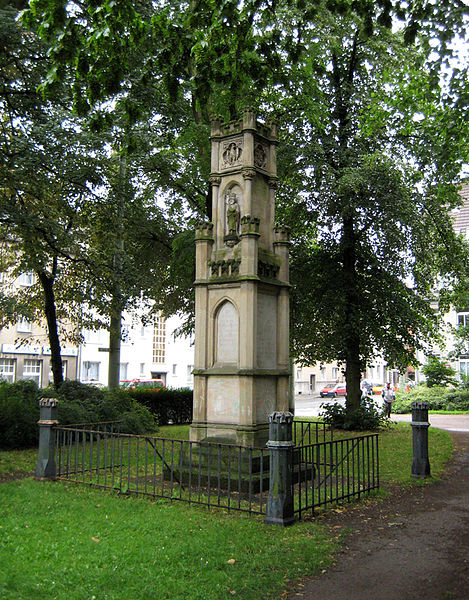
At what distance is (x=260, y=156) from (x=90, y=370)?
127 ft

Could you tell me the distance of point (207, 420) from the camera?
10.6 metres

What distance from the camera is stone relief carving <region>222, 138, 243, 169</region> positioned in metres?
11.3

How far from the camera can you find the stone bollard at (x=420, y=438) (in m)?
11.2

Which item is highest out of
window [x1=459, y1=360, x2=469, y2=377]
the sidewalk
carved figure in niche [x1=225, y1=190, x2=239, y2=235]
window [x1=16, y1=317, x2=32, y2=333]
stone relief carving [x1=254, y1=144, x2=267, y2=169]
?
stone relief carving [x1=254, y1=144, x2=267, y2=169]

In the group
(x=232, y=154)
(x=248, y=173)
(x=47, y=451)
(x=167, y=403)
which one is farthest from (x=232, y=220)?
(x=167, y=403)

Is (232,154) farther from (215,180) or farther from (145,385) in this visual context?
(145,385)

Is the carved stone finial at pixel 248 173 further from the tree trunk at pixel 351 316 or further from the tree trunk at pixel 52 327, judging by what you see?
the tree trunk at pixel 52 327

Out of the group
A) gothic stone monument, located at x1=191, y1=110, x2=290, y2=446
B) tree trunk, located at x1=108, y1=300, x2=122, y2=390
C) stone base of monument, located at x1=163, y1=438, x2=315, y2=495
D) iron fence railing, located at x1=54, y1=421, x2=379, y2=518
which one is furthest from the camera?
tree trunk, located at x1=108, y1=300, x2=122, y2=390

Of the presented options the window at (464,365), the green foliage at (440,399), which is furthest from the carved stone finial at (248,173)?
the window at (464,365)

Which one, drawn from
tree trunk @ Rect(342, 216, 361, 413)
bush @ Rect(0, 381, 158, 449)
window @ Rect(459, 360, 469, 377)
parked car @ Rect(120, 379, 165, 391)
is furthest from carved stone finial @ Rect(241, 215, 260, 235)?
window @ Rect(459, 360, 469, 377)

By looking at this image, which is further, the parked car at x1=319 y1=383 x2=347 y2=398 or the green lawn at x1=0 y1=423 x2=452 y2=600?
the parked car at x1=319 y1=383 x2=347 y2=398

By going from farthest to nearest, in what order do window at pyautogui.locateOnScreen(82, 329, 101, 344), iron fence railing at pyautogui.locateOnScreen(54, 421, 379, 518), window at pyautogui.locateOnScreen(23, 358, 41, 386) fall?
window at pyautogui.locateOnScreen(82, 329, 101, 344)
window at pyautogui.locateOnScreen(23, 358, 41, 386)
iron fence railing at pyautogui.locateOnScreen(54, 421, 379, 518)

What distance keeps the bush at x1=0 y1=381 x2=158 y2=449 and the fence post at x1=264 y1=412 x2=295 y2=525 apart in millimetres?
7261

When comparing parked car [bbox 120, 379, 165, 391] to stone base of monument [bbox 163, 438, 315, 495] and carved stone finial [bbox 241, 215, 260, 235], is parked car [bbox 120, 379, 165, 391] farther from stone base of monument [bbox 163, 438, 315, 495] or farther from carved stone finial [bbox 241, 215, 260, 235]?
carved stone finial [bbox 241, 215, 260, 235]
